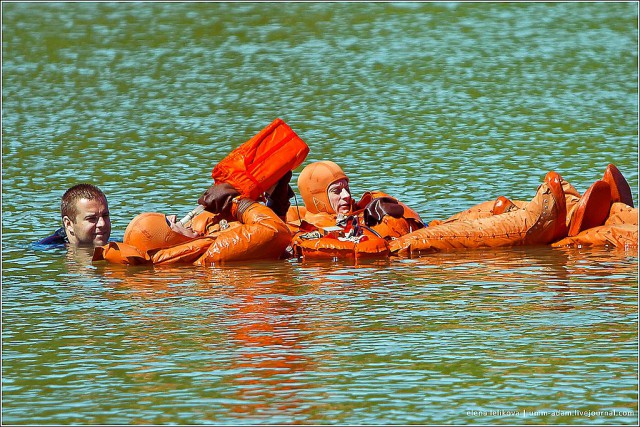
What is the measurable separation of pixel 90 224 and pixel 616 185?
15.8ft

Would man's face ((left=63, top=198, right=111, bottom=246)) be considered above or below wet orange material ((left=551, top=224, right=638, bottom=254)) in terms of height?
above

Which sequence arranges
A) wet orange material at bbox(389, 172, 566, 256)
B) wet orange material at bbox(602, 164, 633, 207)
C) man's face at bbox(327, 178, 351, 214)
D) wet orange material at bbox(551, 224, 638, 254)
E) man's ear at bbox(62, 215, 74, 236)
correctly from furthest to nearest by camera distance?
man's ear at bbox(62, 215, 74, 236), man's face at bbox(327, 178, 351, 214), wet orange material at bbox(602, 164, 633, 207), wet orange material at bbox(389, 172, 566, 256), wet orange material at bbox(551, 224, 638, 254)

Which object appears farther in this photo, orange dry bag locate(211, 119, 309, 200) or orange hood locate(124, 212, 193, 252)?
orange dry bag locate(211, 119, 309, 200)

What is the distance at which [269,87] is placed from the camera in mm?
24781

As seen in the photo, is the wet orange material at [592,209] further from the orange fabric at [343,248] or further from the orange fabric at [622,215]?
the orange fabric at [343,248]

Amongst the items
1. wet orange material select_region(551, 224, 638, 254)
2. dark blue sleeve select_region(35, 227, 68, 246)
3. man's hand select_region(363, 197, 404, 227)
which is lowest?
wet orange material select_region(551, 224, 638, 254)

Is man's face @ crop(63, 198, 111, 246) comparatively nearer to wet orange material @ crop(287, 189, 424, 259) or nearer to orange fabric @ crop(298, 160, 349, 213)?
wet orange material @ crop(287, 189, 424, 259)

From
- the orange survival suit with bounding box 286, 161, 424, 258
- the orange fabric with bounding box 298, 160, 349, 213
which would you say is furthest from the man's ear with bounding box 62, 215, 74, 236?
the orange fabric with bounding box 298, 160, 349, 213

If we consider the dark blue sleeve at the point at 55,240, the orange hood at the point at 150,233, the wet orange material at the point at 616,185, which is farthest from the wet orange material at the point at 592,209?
the dark blue sleeve at the point at 55,240

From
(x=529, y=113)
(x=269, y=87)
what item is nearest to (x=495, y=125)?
(x=529, y=113)

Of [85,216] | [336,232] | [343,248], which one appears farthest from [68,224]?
[343,248]

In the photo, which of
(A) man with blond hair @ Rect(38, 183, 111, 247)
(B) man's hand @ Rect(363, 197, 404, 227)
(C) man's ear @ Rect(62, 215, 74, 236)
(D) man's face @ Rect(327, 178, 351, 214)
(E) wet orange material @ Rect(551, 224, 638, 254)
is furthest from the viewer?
(C) man's ear @ Rect(62, 215, 74, 236)

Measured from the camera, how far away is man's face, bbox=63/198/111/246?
1458 cm

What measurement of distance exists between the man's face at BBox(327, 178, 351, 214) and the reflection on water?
127 cm
